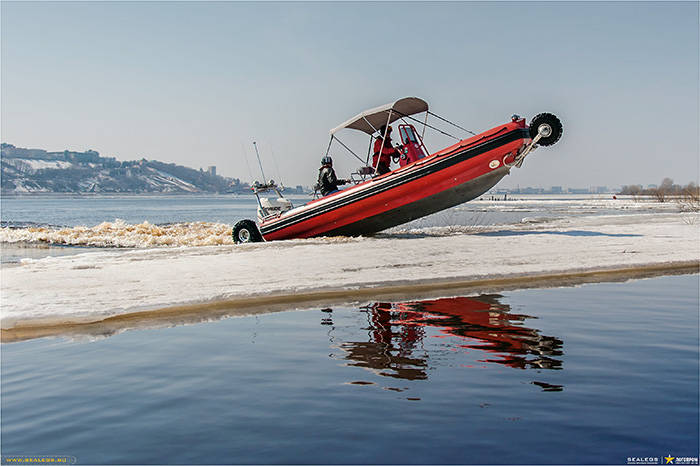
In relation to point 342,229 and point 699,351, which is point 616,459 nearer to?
point 699,351

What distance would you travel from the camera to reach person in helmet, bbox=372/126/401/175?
58.5 feet

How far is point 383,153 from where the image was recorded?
18.1m

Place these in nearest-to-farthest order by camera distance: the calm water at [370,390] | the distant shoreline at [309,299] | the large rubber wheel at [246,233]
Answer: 1. the calm water at [370,390]
2. the distant shoreline at [309,299]
3. the large rubber wheel at [246,233]

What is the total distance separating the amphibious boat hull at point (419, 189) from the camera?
1669 cm

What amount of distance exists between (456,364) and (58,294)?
6.49 m

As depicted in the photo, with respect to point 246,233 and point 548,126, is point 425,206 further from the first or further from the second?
point 246,233

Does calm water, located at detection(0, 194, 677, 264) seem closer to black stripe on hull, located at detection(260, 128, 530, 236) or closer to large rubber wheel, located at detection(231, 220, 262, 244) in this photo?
large rubber wheel, located at detection(231, 220, 262, 244)

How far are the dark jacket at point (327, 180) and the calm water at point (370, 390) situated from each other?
10141mm

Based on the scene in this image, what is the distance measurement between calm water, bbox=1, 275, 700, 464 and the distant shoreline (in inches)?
20.4

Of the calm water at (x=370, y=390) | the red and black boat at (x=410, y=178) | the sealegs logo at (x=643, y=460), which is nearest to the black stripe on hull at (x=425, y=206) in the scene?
the red and black boat at (x=410, y=178)

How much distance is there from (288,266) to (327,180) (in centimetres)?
666

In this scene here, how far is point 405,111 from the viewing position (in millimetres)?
17688

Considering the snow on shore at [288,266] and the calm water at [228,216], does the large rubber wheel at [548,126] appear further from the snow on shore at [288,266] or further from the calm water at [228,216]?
the calm water at [228,216]

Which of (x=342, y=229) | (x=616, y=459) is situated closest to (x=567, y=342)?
(x=616, y=459)
